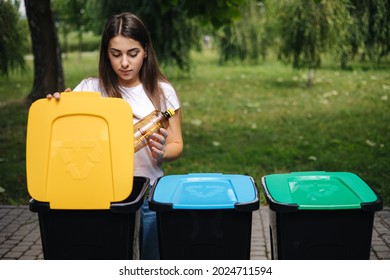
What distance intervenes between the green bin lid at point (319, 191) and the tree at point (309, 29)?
23.2ft

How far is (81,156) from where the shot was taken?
2.17m

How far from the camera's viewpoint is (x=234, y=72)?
15.8 metres

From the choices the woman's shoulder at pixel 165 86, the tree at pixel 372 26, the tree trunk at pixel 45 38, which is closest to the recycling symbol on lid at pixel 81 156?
the woman's shoulder at pixel 165 86

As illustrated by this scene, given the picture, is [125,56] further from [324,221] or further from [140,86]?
[324,221]

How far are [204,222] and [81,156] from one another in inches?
23.6

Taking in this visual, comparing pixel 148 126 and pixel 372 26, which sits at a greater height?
pixel 148 126

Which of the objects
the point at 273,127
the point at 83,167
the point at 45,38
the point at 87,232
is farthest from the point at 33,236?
the point at 273,127

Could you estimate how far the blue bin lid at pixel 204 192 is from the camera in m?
2.20

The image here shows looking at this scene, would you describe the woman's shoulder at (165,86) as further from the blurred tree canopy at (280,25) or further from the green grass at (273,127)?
the blurred tree canopy at (280,25)

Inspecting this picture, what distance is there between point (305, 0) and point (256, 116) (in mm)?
2656

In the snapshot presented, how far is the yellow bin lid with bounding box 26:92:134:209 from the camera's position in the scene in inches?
85.5

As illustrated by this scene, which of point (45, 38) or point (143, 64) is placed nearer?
point (143, 64)

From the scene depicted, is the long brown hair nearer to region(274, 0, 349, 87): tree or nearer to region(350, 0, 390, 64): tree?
region(350, 0, 390, 64): tree
